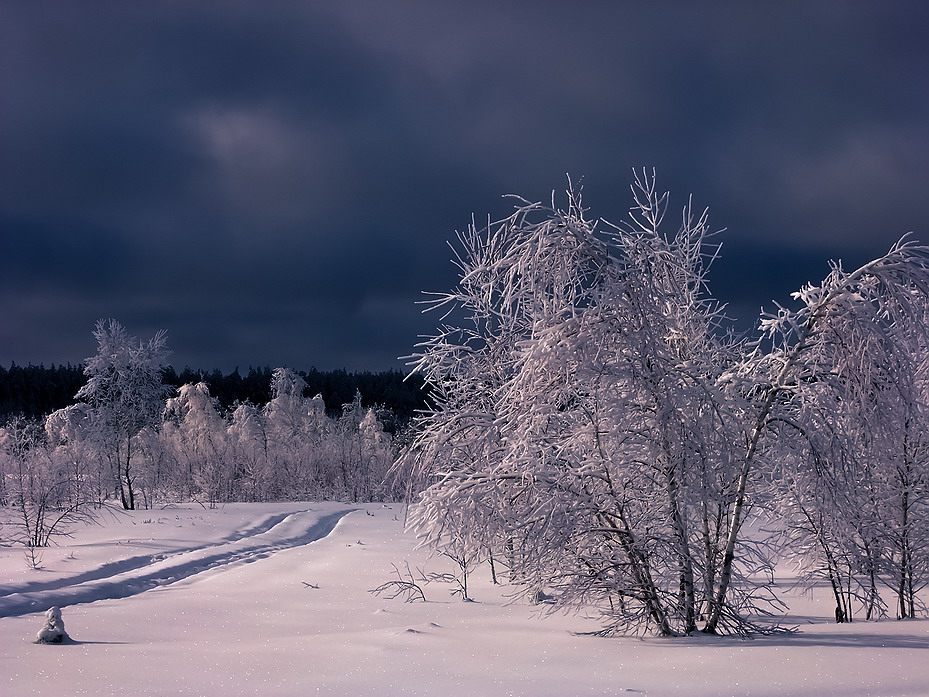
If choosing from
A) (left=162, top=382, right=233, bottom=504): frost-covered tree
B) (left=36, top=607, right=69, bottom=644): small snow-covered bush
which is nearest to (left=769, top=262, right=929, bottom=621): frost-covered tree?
(left=36, top=607, right=69, bottom=644): small snow-covered bush

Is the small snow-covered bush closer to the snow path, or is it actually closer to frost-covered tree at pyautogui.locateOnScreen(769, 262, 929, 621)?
the snow path

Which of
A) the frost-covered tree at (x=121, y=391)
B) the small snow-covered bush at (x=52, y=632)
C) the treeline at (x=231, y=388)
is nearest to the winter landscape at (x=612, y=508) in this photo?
the small snow-covered bush at (x=52, y=632)

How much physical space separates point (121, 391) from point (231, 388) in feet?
273

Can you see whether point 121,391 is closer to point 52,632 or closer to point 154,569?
point 154,569

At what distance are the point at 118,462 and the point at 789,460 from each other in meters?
27.7

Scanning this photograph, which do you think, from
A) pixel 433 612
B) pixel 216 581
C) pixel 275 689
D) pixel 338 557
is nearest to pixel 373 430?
pixel 338 557

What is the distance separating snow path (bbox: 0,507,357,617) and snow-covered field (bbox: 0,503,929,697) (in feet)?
0.18

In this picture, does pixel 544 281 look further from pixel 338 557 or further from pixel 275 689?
pixel 338 557

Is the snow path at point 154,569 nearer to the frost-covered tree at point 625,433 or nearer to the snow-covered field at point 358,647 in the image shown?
the snow-covered field at point 358,647

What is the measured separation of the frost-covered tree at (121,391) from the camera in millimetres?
30391

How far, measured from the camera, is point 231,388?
111875mm

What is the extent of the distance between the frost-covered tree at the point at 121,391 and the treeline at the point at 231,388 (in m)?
62.5

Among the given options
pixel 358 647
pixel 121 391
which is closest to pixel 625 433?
pixel 358 647

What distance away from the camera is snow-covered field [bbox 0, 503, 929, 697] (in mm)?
5223
